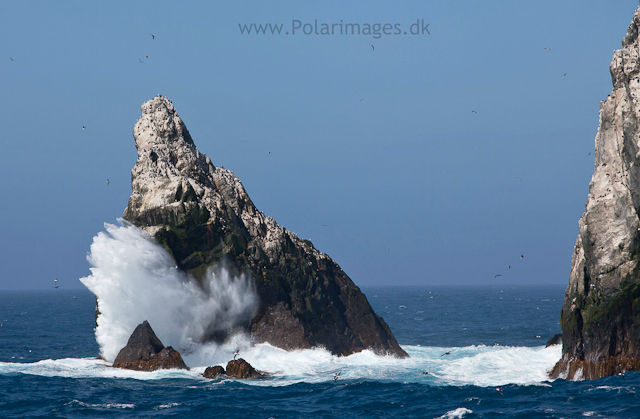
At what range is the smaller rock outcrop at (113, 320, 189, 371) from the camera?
42.0 metres

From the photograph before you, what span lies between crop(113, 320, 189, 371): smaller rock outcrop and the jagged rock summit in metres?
6.09

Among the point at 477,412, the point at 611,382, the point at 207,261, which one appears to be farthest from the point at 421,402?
the point at 207,261

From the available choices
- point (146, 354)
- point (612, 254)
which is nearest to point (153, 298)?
point (146, 354)

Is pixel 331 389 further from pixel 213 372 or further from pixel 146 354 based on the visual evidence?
pixel 146 354

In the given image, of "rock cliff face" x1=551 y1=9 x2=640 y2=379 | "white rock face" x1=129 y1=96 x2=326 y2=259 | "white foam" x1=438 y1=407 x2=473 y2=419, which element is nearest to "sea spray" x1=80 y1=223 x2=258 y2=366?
"white rock face" x1=129 y1=96 x2=326 y2=259

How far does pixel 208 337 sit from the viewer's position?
157ft

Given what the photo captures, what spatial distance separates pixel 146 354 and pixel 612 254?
31.1 metres

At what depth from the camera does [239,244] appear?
50.6 metres

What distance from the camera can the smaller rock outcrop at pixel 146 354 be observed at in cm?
4200

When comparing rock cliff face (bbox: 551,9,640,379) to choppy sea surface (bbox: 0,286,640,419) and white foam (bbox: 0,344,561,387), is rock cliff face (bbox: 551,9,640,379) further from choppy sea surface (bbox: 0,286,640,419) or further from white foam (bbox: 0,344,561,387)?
white foam (bbox: 0,344,561,387)

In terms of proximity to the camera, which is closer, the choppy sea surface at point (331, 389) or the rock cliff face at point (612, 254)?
the choppy sea surface at point (331, 389)

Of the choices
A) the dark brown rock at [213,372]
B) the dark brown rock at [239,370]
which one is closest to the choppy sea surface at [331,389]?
the dark brown rock at [213,372]

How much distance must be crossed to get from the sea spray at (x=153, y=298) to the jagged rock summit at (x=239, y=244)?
108cm

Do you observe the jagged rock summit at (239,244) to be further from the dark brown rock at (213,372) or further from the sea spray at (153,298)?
the dark brown rock at (213,372)
